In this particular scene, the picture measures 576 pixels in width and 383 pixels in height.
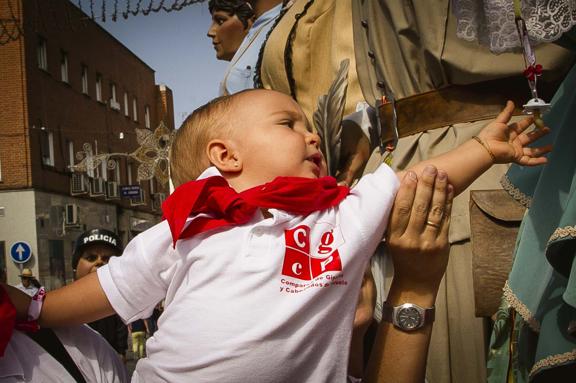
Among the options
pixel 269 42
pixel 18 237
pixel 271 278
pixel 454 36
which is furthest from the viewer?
pixel 18 237

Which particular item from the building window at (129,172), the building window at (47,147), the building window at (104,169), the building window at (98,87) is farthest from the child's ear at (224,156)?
the building window at (129,172)

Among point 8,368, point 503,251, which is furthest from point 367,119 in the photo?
point 8,368

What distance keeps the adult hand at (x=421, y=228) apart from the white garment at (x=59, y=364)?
0.77 meters

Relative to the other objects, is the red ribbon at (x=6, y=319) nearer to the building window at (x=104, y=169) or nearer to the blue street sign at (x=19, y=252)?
the blue street sign at (x=19, y=252)

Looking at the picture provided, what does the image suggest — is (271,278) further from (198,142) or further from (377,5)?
(377,5)

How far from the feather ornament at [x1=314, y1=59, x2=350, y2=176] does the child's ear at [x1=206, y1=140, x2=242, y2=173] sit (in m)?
0.48

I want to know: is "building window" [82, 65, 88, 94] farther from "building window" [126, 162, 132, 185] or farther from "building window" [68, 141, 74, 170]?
"building window" [126, 162, 132, 185]

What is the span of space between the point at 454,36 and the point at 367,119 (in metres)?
0.47

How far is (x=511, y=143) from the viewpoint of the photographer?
1.39m

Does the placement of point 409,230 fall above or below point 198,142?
below

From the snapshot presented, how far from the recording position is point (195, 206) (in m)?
1.45

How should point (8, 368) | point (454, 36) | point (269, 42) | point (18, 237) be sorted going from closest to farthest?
point (8, 368) < point (454, 36) < point (269, 42) < point (18, 237)

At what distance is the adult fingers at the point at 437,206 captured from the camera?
133 cm

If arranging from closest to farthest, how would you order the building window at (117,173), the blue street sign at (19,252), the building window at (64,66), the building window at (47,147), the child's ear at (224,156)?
the child's ear at (224,156) < the blue street sign at (19,252) < the building window at (47,147) < the building window at (64,66) < the building window at (117,173)
